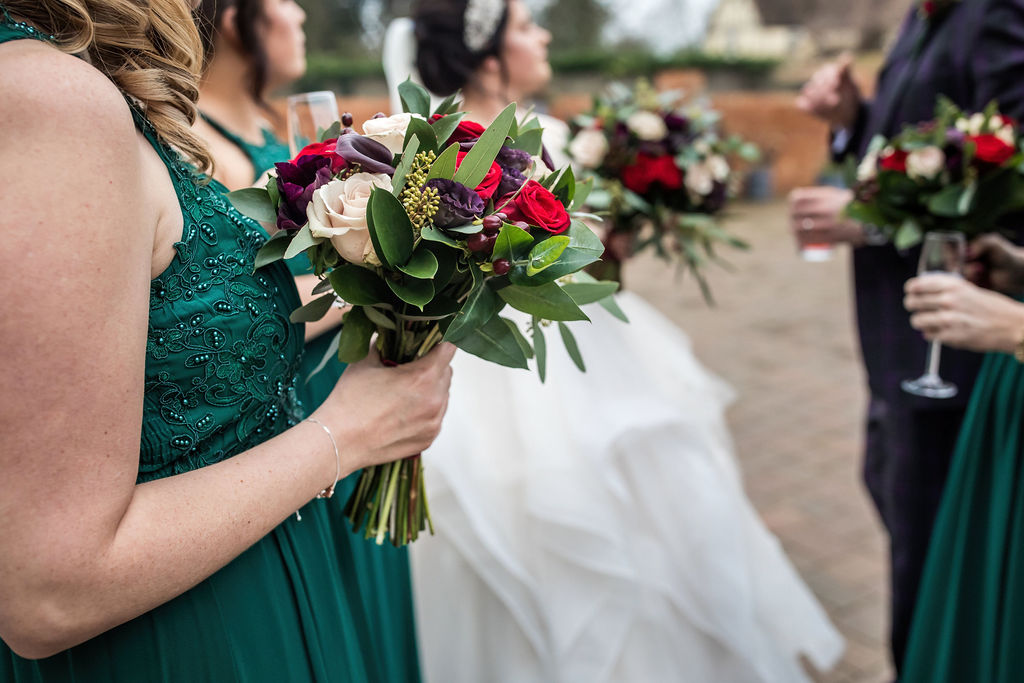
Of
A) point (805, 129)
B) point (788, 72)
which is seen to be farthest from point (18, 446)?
point (788, 72)

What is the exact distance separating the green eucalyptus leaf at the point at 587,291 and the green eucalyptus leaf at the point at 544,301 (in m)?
0.19

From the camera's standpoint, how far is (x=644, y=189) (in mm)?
2826

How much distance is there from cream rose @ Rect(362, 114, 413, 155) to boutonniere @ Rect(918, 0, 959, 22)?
231 cm

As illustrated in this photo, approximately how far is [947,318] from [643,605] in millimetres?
1267

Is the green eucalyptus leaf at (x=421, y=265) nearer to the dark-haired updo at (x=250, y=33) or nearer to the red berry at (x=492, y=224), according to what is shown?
the red berry at (x=492, y=224)

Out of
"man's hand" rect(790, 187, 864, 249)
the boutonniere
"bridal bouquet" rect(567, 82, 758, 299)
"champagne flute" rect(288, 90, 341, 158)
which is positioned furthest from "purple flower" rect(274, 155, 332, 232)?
the boutonniere

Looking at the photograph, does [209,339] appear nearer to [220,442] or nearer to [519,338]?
[220,442]

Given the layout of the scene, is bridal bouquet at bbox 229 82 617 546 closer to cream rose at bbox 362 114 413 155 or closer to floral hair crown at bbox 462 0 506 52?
cream rose at bbox 362 114 413 155

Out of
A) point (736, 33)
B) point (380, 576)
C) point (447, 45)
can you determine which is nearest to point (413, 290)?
point (380, 576)

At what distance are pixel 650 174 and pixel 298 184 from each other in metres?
1.86

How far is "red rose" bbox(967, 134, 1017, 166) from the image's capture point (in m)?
2.15

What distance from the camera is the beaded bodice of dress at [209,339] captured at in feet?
3.47

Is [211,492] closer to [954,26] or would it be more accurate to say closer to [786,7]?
[954,26]

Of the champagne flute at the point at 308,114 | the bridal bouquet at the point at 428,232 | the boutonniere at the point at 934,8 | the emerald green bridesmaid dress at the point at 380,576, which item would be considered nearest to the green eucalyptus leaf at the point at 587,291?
the bridal bouquet at the point at 428,232
